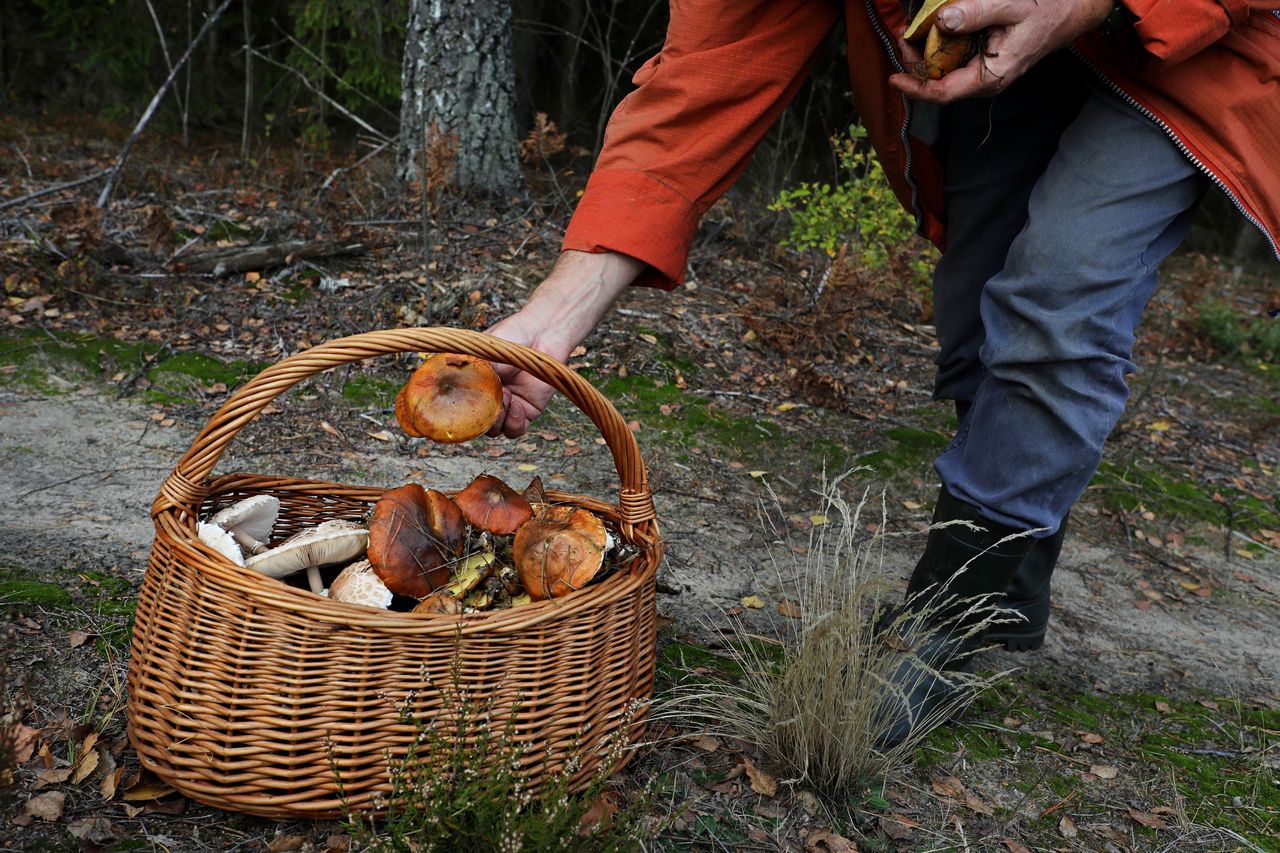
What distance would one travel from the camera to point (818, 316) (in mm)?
5340

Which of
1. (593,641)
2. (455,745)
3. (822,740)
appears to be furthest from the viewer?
(822,740)

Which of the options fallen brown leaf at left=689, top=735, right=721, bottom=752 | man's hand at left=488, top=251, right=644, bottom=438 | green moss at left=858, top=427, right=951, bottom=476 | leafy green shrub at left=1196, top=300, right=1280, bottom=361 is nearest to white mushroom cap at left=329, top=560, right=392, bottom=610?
man's hand at left=488, top=251, right=644, bottom=438

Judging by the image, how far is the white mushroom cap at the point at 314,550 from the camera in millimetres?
1963

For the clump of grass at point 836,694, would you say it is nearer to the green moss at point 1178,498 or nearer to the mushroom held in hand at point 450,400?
the mushroom held in hand at point 450,400

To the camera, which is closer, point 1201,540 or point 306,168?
point 1201,540

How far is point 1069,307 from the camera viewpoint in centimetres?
203

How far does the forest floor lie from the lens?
6.84 feet

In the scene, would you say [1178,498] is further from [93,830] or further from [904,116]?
[93,830]

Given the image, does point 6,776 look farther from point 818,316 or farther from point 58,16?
point 58,16

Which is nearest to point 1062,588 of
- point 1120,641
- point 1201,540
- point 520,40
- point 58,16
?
point 1120,641

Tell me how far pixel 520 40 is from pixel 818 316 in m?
4.99

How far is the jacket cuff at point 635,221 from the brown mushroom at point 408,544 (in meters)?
0.69

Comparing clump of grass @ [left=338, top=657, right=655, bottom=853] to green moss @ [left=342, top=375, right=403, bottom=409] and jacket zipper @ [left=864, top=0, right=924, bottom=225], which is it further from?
green moss @ [left=342, top=375, right=403, bottom=409]

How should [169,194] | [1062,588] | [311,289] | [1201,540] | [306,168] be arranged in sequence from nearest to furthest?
[1062,588]
[1201,540]
[311,289]
[169,194]
[306,168]
